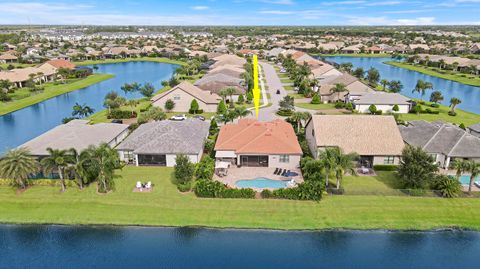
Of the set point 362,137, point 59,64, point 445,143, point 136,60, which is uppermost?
point 59,64

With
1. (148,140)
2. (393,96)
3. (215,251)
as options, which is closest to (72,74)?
(148,140)

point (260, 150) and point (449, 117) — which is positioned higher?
point (260, 150)

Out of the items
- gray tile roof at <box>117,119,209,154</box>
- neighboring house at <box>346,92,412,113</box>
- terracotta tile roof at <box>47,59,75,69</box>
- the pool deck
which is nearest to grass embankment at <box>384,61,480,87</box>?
neighboring house at <box>346,92,412,113</box>

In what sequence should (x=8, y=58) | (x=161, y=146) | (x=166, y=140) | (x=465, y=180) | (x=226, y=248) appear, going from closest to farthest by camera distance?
(x=226, y=248)
(x=465, y=180)
(x=161, y=146)
(x=166, y=140)
(x=8, y=58)

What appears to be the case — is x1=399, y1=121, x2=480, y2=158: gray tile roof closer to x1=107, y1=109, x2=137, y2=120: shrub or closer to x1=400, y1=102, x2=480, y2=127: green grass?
x1=400, y1=102, x2=480, y2=127: green grass

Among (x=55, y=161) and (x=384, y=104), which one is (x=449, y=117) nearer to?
(x=384, y=104)

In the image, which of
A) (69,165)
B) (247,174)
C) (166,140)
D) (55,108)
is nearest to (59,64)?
(55,108)

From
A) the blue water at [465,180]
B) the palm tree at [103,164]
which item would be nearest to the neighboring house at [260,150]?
the palm tree at [103,164]

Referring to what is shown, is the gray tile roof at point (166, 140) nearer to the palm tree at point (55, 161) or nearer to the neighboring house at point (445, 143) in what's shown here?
the palm tree at point (55, 161)
